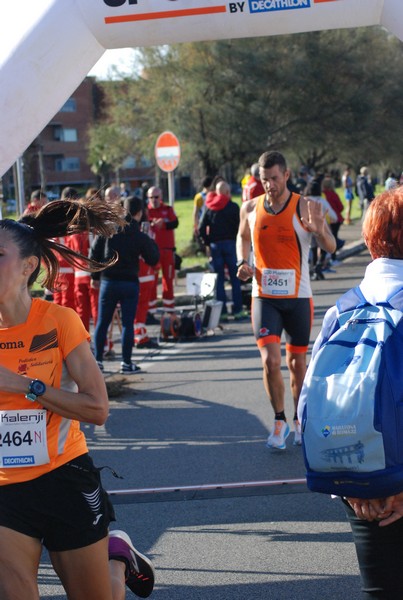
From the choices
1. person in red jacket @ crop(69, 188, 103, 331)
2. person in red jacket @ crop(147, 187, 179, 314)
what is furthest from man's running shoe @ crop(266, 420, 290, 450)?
person in red jacket @ crop(147, 187, 179, 314)

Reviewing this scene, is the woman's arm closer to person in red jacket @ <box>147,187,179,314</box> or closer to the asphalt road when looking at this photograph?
the asphalt road

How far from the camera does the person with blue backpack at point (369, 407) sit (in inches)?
121

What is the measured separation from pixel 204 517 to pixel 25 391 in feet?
9.29

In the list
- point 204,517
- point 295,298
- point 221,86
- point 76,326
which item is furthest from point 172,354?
point 221,86

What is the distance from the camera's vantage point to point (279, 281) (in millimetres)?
7477

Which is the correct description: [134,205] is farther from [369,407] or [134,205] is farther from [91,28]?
[369,407]

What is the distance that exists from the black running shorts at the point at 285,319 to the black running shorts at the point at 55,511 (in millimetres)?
3934

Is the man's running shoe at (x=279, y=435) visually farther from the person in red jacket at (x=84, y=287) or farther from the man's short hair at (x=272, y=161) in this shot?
the person in red jacket at (x=84, y=287)

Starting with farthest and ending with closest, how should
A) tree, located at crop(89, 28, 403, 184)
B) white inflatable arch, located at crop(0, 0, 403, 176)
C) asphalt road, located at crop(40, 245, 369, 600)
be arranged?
1. tree, located at crop(89, 28, 403, 184)
2. white inflatable arch, located at crop(0, 0, 403, 176)
3. asphalt road, located at crop(40, 245, 369, 600)

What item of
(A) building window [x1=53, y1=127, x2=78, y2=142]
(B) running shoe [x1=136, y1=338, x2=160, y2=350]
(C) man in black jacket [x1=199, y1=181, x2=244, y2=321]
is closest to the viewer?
(B) running shoe [x1=136, y1=338, x2=160, y2=350]

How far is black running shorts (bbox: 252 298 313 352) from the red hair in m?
4.01

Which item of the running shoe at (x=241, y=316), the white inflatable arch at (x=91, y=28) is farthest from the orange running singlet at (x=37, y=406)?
the running shoe at (x=241, y=316)

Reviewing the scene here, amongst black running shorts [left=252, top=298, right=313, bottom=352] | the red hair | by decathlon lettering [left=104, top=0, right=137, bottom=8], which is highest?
by decathlon lettering [left=104, top=0, right=137, bottom=8]

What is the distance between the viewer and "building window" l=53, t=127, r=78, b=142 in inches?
3922
